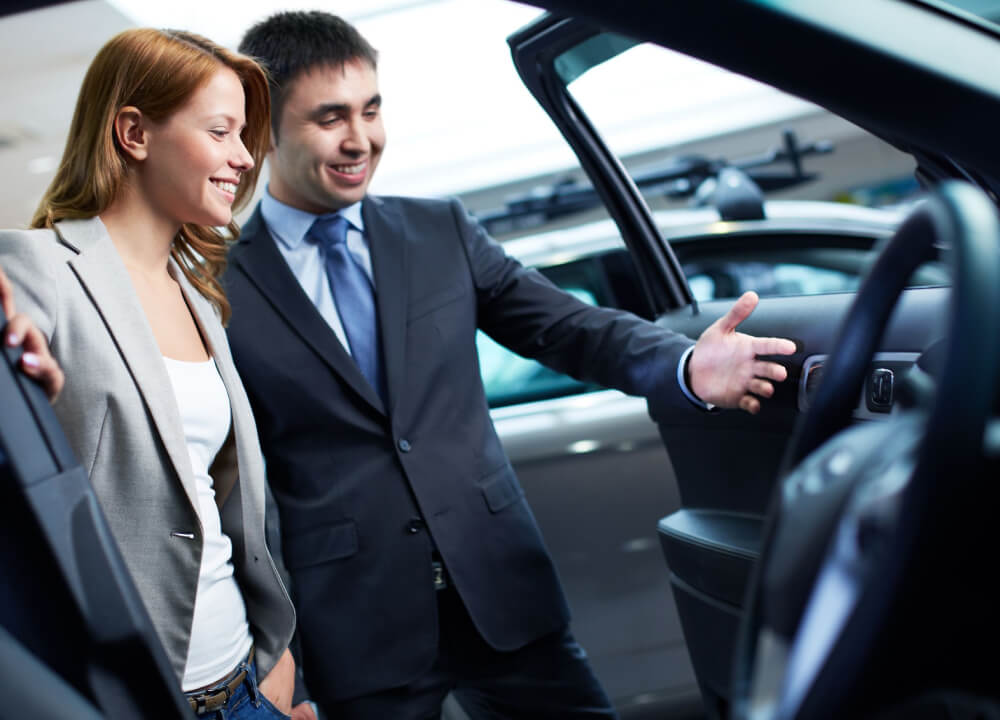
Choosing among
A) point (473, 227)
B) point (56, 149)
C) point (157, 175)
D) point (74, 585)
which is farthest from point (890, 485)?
point (56, 149)

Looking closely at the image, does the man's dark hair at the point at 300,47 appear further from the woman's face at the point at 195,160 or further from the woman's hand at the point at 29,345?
the woman's hand at the point at 29,345

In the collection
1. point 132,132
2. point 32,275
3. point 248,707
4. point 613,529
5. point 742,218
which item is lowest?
point 613,529

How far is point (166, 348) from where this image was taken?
134 cm

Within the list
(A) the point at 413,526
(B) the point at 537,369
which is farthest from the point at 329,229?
(B) the point at 537,369

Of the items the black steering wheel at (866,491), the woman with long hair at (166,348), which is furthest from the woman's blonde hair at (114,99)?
the black steering wheel at (866,491)

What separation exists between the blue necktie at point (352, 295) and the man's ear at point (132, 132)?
40 centimetres

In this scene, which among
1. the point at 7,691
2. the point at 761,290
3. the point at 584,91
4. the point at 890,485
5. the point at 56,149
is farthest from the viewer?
the point at 56,149

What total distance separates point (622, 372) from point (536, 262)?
45.1 inches

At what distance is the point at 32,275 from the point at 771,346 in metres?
0.96

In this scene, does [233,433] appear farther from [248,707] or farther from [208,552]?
[248,707]

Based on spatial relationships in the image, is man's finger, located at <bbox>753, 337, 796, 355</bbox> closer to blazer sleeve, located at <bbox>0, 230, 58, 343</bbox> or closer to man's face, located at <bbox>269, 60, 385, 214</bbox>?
man's face, located at <bbox>269, 60, 385, 214</bbox>

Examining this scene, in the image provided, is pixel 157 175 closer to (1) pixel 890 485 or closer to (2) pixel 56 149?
(1) pixel 890 485

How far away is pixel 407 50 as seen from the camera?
809 centimetres

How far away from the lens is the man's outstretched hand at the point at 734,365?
1302 mm
